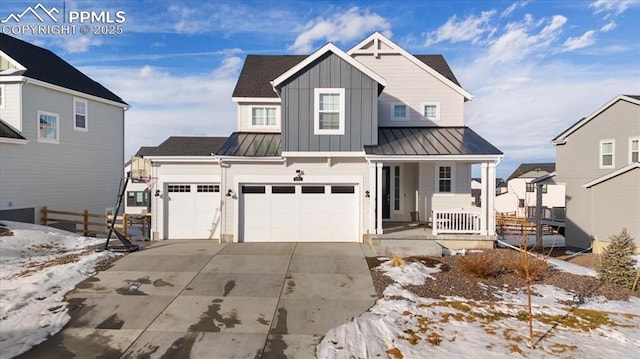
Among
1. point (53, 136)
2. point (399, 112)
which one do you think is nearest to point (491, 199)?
point (399, 112)

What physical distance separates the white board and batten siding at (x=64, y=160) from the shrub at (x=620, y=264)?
68.0 feet

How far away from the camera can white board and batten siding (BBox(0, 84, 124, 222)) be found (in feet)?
48.6

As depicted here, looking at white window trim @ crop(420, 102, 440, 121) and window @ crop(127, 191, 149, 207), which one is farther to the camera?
window @ crop(127, 191, 149, 207)

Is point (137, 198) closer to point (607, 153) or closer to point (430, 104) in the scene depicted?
point (430, 104)

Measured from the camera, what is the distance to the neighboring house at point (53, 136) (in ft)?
48.6

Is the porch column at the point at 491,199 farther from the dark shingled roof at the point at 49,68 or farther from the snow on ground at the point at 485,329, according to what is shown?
the dark shingled roof at the point at 49,68

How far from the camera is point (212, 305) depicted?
654 centimetres

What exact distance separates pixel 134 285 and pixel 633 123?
22279 millimetres

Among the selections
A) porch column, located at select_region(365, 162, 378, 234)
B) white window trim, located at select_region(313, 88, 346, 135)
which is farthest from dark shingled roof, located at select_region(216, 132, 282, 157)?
porch column, located at select_region(365, 162, 378, 234)

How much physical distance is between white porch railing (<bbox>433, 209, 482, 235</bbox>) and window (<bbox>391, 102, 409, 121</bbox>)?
478 cm

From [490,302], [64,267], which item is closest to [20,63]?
[64,267]

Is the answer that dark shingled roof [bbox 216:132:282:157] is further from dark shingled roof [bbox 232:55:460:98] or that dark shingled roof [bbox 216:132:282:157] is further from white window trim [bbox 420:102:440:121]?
white window trim [bbox 420:102:440:121]

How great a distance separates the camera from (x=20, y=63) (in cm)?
1569

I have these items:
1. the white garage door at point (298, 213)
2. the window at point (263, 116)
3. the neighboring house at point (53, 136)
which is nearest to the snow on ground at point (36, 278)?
the neighboring house at point (53, 136)
